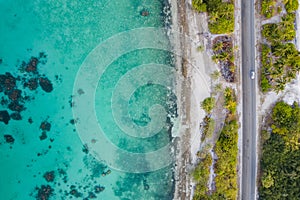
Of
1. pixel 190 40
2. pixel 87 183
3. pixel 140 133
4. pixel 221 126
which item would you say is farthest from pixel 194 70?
pixel 87 183

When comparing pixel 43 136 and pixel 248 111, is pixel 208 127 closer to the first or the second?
pixel 248 111

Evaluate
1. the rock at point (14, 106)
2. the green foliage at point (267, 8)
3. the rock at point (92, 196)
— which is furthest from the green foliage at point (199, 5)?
the rock at point (92, 196)

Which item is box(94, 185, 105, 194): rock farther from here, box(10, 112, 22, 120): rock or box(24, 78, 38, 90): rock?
box(24, 78, 38, 90): rock

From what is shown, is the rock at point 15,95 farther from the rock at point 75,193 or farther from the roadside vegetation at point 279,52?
the roadside vegetation at point 279,52

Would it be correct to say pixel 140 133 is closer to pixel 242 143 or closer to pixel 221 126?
pixel 221 126

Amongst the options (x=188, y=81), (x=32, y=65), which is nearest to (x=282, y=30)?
(x=188, y=81)

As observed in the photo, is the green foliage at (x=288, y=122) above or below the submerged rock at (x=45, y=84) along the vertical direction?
below
